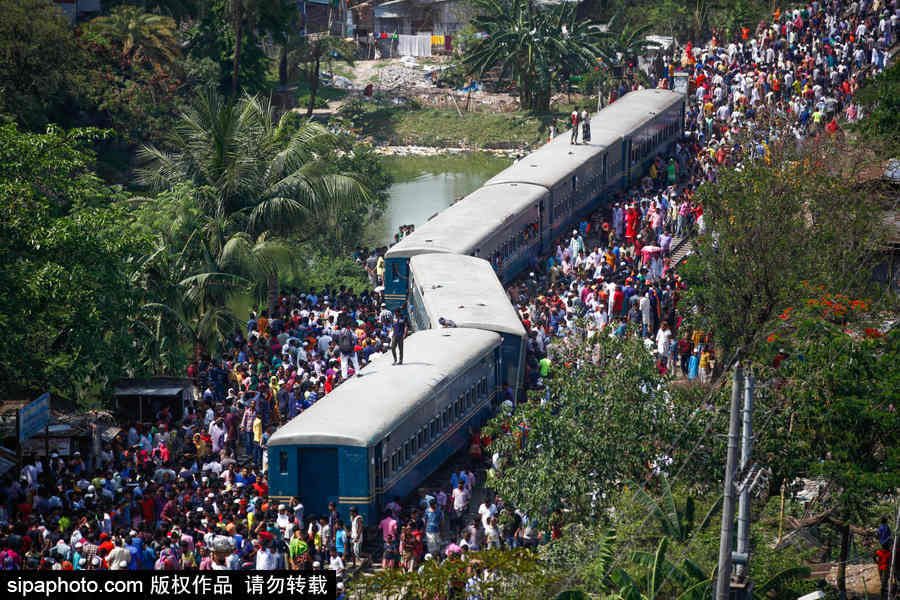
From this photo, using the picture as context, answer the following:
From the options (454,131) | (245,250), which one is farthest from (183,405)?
(454,131)

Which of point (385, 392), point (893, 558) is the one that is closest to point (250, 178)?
point (385, 392)

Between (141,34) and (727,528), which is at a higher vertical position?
(141,34)

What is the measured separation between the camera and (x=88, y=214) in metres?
27.0

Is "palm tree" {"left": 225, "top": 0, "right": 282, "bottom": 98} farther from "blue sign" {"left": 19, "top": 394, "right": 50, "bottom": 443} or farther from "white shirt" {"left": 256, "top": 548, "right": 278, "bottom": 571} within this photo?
"white shirt" {"left": 256, "top": 548, "right": 278, "bottom": 571}

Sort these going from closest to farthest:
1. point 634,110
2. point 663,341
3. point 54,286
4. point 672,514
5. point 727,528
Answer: point 727,528, point 672,514, point 54,286, point 663,341, point 634,110

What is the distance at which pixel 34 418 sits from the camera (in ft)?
77.6

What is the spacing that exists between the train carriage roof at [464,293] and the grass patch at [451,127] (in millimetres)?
31577

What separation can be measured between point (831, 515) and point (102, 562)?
36.4ft

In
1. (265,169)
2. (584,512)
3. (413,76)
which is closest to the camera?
(584,512)

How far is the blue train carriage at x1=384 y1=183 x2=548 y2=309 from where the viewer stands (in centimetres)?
3400

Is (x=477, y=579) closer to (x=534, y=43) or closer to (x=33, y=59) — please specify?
(x=33, y=59)

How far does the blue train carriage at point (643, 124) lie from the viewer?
46.0m

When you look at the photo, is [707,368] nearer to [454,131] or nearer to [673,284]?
[673,284]

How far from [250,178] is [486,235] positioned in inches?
256
